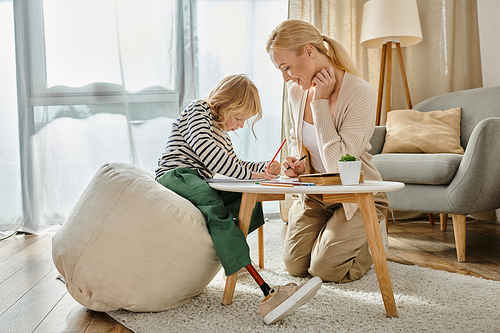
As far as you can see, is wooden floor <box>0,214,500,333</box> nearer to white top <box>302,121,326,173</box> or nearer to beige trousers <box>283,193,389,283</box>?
beige trousers <box>283,193,389,283</box>

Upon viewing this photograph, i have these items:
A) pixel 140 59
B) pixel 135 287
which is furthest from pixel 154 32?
pixel 135 287

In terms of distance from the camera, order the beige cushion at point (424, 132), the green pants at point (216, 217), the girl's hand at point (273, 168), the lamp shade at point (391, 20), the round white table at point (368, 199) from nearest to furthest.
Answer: the round white table at point (368, 199) → the green pants at point (216, 217) → the girl's hand at point (273, 168) → the beige cushion at point (424, 132) → the lamp shade at point (391, 20)

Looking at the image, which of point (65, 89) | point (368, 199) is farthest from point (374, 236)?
point (65, 89)

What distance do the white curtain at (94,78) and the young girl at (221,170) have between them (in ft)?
4.32

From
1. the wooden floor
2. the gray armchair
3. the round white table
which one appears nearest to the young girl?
the round white table

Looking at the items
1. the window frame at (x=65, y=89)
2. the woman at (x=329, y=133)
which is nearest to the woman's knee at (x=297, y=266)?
the woman at (x=329, y=133)

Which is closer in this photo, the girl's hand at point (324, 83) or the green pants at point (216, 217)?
the green pants at point (216, 217)

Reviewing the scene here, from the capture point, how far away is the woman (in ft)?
4.53

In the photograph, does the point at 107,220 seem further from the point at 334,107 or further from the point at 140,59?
the point at 140,59

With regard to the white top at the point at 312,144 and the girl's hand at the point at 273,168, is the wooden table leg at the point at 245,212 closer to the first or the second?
the girl's hand at the point at 273,168

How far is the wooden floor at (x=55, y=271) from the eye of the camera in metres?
1.12

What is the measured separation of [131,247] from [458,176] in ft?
4.66

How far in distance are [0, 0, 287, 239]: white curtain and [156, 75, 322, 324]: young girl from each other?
4.32 ft

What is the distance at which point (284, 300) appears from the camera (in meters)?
1.03
